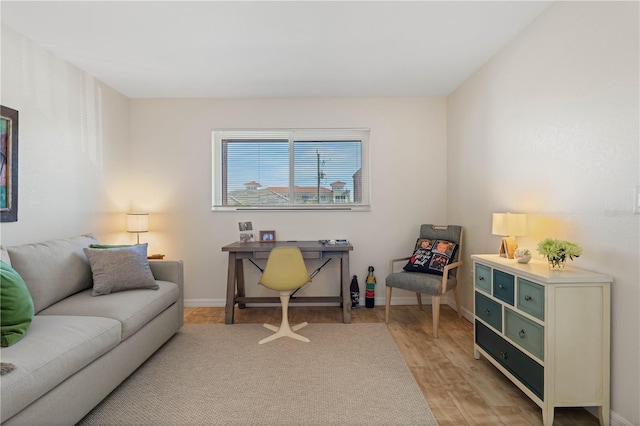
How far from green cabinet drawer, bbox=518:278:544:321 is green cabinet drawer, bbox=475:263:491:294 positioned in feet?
1.25

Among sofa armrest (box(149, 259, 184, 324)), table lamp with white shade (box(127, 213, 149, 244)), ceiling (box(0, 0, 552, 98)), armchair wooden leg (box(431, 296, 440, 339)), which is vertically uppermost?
ceiling (box(0, 0, 552, 98))

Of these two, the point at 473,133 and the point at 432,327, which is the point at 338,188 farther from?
the point at 432,327

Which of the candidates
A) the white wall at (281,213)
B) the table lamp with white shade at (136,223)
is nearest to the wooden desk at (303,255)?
the white wall at (281,213)

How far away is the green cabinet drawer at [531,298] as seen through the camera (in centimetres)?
190

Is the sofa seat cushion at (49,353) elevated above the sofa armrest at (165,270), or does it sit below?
below

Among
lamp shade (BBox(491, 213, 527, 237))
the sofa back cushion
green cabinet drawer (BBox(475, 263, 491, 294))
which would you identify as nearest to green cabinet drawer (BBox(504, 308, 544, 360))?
green cabinet drawer (BBox(475, 263, 491, 294))

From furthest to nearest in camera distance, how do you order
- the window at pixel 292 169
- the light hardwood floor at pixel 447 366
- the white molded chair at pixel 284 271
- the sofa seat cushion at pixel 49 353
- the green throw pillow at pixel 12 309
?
the window at pixel 292 169 < the white molded chair at pixel 284 271 < the light hardwood floor at pixel 447 366 < the green throw pillow at pixel 12 309 < the sofa seat cushion at pixel 49 353

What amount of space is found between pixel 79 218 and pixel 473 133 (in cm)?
397

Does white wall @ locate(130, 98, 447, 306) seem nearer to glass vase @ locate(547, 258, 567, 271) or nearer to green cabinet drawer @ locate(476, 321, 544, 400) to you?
green cabinet drawer @ locate(476, 321, 544, 400)

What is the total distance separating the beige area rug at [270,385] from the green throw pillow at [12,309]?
0.65 meters

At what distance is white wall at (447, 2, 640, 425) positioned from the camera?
1.75m

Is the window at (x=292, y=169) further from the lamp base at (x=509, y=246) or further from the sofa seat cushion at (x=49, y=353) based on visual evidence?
the sofa seat cushion at (x=49, y=353)

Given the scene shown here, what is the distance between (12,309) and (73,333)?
306mm

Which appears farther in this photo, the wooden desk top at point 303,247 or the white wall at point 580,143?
the wooden desk top at point 303,247
